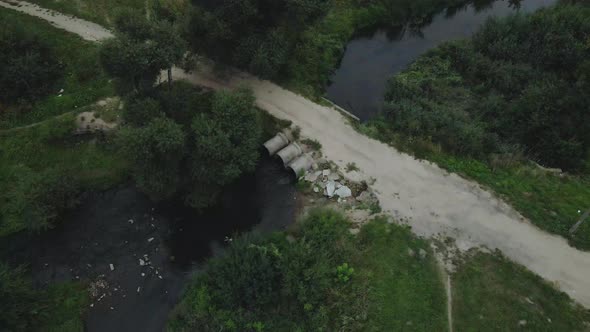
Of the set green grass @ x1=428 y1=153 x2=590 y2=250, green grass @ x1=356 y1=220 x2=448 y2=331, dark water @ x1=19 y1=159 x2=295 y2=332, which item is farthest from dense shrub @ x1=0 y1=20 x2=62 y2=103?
green grass @ x1=428 y1=153 x2=590 y2=250

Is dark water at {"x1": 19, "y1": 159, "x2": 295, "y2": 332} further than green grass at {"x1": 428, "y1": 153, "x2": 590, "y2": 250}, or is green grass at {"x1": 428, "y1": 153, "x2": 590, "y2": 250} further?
green grass at {"x1": 428, "y1": 153, "x2": 590, "y2": 250}

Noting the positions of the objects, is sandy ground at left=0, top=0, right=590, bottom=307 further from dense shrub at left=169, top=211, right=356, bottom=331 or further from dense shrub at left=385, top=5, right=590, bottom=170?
dense shrub at left=169, top=211, right=356, bottom=331

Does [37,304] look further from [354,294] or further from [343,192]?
[343,192]

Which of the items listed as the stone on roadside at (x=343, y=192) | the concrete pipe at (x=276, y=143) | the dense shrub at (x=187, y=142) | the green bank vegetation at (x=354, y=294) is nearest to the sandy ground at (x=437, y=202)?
the green bank vegetation at (x=354, y=294)

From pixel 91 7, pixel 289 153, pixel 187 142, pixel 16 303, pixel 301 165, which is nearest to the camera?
pixel 16 303

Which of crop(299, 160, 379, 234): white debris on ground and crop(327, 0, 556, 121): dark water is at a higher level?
crop(327, 0, 556, 121): dark water

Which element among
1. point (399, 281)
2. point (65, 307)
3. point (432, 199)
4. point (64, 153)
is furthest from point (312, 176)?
point (64, 153)
